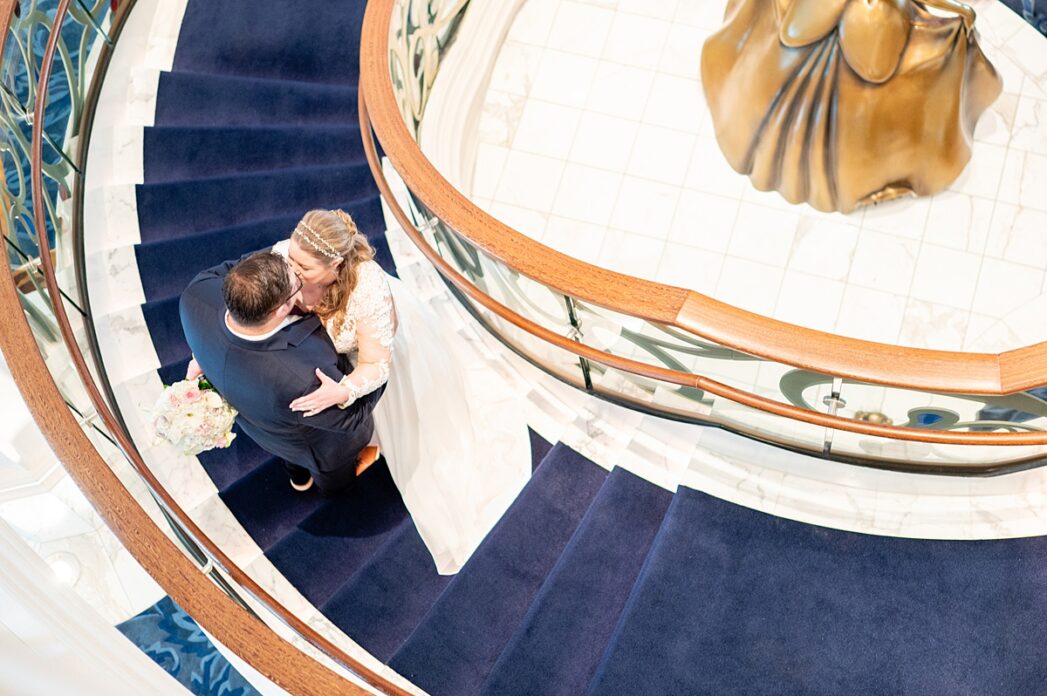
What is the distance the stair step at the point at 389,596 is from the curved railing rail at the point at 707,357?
105 cm

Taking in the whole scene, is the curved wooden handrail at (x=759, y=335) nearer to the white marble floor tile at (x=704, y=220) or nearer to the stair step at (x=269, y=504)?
the stair step at (x=269, y=504)

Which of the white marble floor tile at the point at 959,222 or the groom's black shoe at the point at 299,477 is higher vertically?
the white marble floor tile at the point at 959,222

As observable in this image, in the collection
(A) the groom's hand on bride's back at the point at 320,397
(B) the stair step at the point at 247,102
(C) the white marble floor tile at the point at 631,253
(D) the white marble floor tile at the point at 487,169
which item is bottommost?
(C) the white marble floor tile at the point at 631,253

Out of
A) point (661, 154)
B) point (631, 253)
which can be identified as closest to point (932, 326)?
point (631, 253)

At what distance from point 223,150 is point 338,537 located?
2297 mm

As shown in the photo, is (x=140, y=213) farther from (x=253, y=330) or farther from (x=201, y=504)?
(x=253, y=330)

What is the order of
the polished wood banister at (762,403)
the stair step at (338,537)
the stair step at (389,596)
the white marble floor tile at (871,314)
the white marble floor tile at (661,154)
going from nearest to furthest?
the polished wood banister at (762,403) → the stair step at (389,596) → the stair step at (338,537) → the white marble floor tile at (871,314) → the white marble floor tile at (661,154)

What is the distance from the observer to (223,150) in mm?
5852

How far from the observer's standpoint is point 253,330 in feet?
11.6

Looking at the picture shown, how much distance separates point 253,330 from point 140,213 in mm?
2483

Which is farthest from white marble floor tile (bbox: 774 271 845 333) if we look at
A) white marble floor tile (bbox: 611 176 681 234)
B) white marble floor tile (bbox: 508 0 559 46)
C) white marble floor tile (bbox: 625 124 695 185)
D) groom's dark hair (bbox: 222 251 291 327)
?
groom's dark hair (bbox: 222 251 291 327)

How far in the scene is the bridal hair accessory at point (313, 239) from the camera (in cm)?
360

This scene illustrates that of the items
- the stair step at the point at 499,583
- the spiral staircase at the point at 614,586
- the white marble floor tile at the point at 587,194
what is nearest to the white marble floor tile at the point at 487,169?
the white marble floor tile at the point at 587,194

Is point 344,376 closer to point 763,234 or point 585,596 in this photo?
point 585,596
